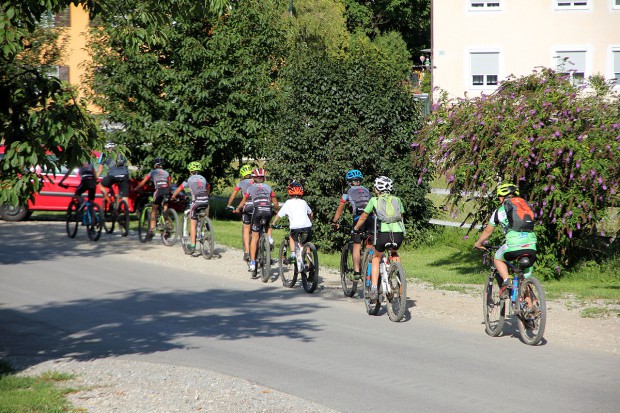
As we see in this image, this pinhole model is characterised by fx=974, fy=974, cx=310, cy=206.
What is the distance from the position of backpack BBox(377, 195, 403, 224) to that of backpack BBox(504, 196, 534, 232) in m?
1.79

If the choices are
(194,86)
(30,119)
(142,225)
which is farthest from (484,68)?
(30,119)

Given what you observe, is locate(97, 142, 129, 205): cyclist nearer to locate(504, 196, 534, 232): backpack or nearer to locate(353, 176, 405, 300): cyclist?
locate(353, 176, 405, 300): cyclist

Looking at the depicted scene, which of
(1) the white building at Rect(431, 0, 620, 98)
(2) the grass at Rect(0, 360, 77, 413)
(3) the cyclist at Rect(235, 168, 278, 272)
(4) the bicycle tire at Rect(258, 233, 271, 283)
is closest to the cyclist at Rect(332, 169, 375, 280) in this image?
(4) the bicycle tire at Rect(258, 233, 271, 283)

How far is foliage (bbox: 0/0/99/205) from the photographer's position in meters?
8.41

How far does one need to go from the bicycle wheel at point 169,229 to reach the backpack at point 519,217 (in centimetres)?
982

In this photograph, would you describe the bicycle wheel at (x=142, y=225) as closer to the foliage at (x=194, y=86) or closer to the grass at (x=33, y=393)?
the foliage at (x=194, y=86)

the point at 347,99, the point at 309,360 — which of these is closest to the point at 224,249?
the point at 347,99

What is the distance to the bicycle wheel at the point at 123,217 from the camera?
20.4 meters

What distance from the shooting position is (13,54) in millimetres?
8469

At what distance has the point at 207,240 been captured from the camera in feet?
58.0

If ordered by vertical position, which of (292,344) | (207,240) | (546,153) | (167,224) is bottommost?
(292,344)

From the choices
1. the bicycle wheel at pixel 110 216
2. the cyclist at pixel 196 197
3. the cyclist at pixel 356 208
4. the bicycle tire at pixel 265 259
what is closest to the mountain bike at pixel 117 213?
the bicycle wheel at pixel 110 216

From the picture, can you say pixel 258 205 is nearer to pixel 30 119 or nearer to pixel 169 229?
pixel 169 229

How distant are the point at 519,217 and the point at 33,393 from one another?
212 inches
